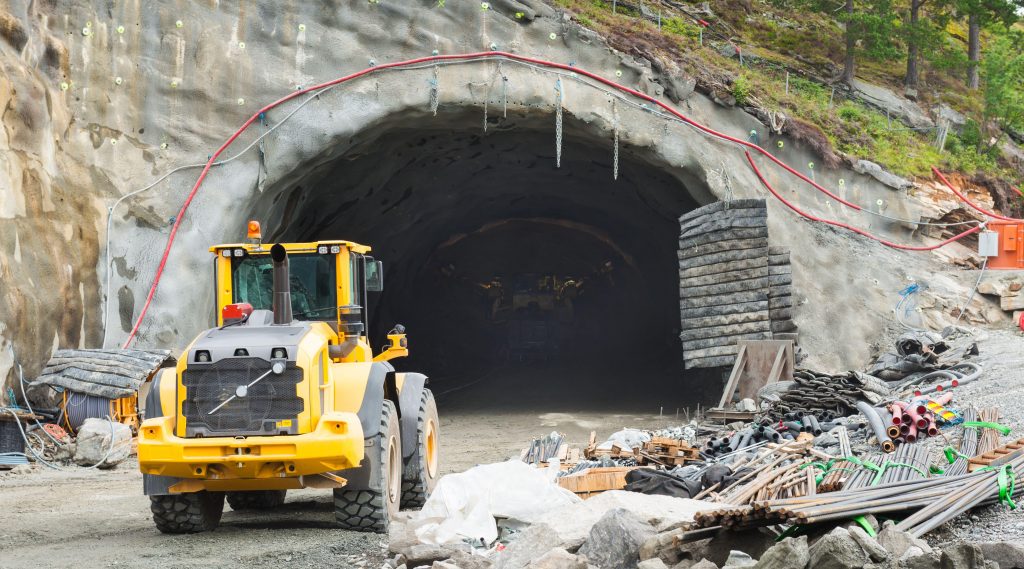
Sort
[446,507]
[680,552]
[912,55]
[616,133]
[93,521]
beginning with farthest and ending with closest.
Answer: [912,55]
[616,133]
[93,521]
[446,507]
[680,552]

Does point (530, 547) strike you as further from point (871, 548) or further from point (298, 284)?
point (298, 284)

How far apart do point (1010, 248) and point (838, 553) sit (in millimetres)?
13465

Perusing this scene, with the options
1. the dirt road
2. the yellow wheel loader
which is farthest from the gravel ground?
the yellow wheel loader

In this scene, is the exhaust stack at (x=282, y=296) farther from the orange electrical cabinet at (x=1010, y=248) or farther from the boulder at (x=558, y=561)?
the orange electrical cabinet at (x=1010, y=248)

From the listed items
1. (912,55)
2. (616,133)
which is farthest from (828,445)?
(912,55)

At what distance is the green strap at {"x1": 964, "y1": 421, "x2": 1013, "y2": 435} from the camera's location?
30.0ft

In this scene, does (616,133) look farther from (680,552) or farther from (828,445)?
(680,552)

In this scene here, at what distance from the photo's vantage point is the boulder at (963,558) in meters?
5.14

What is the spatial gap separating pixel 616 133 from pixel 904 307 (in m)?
5.12

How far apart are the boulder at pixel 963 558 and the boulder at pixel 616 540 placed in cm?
188

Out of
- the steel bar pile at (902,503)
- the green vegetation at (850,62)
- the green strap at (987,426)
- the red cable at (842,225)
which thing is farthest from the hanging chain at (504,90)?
the steel bar pile at (902,503)

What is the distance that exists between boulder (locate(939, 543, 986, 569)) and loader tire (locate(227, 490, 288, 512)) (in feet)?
21.5

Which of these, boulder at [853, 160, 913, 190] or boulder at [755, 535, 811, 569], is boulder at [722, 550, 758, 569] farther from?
boulder at [853, 160, 913, 190]

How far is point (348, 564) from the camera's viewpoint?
734 cm
